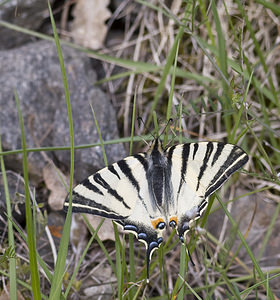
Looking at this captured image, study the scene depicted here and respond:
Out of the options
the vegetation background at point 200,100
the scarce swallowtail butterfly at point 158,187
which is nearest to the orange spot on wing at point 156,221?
the scarce swallowtail butterfly at point 158,187

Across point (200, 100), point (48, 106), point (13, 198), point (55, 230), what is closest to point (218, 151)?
point (200, 100)

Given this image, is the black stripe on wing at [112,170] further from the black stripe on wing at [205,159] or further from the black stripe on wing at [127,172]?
the black stripe on wing at [205,159]

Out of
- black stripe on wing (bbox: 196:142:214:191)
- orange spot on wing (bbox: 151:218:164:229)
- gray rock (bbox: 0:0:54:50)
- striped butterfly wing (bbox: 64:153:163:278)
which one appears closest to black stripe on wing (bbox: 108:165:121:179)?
striped butterfly wing (bbox: 64:153:163:278)

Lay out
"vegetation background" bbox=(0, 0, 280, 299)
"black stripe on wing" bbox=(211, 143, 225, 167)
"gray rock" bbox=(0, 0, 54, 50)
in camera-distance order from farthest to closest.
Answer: "gray rock" bbox=(0, 0, 54, 50), "vegetation background" bbox=(0, 0, 280, 299), "black stripe on wing" bbox=(211, 143, 225, 167)

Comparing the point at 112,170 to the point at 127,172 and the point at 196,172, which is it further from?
the point at 196,172

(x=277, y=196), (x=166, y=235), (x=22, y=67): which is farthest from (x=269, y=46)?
(x=22, y=67)

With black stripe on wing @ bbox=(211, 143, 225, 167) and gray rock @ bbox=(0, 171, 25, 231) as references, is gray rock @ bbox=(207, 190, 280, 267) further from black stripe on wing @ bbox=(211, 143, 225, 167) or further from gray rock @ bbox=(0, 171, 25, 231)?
gray rock @ bbox=(0, 171, 25, 231)

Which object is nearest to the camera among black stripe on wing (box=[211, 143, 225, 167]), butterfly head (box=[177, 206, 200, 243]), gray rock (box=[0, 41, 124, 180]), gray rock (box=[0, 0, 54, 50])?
butterfly head (box=[177, 206, 200, 243])

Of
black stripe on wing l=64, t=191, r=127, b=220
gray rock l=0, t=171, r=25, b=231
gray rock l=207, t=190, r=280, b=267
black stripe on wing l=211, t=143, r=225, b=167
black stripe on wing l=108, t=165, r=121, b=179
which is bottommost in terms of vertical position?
gray rock l=207, t=190, r=280, b=267
